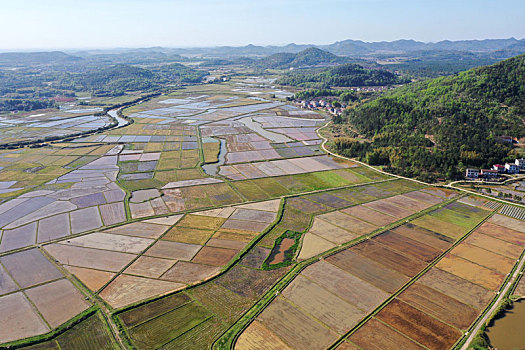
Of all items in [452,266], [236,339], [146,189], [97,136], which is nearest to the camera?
[236,339]

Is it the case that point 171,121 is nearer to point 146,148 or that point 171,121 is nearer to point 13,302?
point 146,148

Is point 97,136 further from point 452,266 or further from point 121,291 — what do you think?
point 452,266

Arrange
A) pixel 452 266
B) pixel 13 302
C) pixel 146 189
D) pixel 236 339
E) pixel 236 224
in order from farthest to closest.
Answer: pixel 146 189, pixel 236 224, pixel 452 266, pixel 13 302, pixel 236 339

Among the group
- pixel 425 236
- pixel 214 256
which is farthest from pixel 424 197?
pixel 214 256

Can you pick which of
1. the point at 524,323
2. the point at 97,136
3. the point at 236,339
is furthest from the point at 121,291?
the point at 97,136

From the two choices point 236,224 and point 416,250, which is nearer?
point 416,250

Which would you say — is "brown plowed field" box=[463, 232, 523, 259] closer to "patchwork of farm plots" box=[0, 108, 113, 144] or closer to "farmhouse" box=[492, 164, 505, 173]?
"farmhouse" box=[492, 164, 505, 173]
